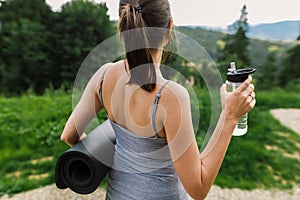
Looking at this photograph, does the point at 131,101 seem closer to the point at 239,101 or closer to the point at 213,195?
the point at 239,101

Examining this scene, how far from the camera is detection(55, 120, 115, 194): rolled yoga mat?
1.07 metres

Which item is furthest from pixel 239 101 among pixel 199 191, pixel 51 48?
pixel 51 48

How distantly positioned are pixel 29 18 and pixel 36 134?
8.97 ft

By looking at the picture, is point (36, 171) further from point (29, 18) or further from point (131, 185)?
point (29, 18)

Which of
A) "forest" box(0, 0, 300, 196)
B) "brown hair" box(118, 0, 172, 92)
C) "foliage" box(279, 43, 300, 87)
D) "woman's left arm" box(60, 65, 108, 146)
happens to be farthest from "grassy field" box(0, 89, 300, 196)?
"brown hair" box(118, 0, 172, 92)

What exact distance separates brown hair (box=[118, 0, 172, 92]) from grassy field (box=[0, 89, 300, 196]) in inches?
89.9

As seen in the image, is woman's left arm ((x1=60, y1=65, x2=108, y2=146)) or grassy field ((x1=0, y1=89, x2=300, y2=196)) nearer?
woman's left arm ((x1=60, y1=65, x2=108, y2=146))

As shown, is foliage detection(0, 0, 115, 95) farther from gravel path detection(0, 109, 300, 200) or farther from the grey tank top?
the grey tank top

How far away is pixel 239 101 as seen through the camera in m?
0.91

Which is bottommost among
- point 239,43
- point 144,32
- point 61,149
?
point 61,149

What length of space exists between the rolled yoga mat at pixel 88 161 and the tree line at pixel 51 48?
4.49 m

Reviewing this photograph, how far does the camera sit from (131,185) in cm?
108

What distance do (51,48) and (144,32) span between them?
5138 millimetres

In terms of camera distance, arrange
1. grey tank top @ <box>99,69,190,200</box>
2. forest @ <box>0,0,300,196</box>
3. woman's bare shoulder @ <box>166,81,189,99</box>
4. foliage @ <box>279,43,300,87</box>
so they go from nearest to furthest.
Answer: woman's bare shoulder @ <box>166,81,189,99</box>, grey tank top @ <box>99,69,190,200</box>, forest @ <box>0,0,300,196</box>, foliage @ <box>279,43,300,87</box>
